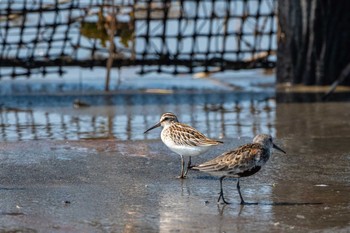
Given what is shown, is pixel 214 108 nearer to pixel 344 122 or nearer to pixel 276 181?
pixel 344 122

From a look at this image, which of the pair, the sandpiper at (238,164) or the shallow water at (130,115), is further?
the shallow water at (130,115)

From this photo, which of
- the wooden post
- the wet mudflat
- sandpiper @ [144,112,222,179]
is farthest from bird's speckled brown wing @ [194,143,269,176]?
the wooden post

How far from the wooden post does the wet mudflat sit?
355 centimetres

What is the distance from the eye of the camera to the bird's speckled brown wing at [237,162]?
25.4 feet

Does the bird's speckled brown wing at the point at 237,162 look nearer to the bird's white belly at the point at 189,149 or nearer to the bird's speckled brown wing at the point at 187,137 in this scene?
the bird's speckled brown wing at the point at 187,137

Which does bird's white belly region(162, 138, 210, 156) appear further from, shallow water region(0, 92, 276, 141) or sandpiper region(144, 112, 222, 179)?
shallow water region(0, 92, 276, 141)

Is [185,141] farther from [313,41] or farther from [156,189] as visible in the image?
[313,41]

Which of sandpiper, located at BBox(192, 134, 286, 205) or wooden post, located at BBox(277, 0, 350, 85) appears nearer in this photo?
sandpiper, located at BBox(192, 134, 286, 205)

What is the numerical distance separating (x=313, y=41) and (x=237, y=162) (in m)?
7.13

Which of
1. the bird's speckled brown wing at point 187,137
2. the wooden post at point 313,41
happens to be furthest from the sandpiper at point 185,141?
the wooden post at point 313,41

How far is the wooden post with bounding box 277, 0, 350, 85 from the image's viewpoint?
14.4 meters

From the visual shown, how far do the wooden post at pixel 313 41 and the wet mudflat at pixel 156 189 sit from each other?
355cm

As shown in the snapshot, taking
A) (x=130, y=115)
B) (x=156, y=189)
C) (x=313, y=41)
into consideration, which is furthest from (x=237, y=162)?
(x=313, y=41)

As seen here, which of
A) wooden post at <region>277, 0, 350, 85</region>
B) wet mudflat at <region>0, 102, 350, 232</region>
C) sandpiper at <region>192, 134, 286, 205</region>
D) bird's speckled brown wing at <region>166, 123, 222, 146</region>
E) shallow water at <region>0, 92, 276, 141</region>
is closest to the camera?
wet mudflat at <region>0, 102, 350, 232</region>
